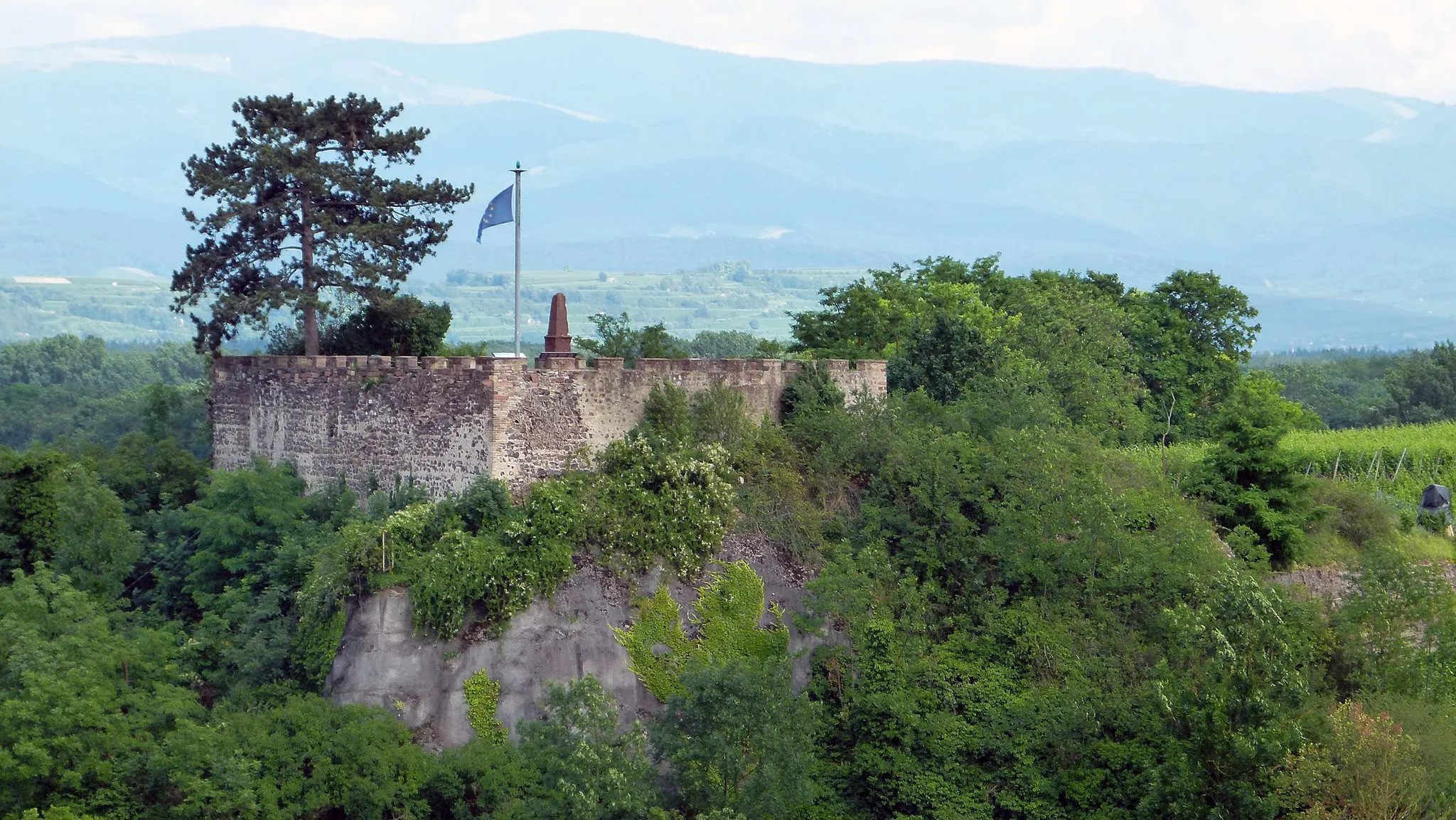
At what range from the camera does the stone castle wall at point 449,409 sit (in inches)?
1367

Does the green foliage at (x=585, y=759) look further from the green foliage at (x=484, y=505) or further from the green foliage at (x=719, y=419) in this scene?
the green foliage at (x=719, y=419)

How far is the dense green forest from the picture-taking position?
30.9 m

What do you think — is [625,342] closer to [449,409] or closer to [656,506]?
[449,409]

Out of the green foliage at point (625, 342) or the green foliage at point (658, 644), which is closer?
the green foliage at point (658, 644)

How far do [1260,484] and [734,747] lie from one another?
17735mm

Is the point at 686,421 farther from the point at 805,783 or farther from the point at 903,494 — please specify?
Answer: the point at 805,783

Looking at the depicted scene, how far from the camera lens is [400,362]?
1411 inches

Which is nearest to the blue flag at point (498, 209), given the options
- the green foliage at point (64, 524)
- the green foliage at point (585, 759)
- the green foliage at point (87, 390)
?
the green foliage at point (64, 524)

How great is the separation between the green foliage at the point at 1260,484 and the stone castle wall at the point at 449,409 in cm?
1132

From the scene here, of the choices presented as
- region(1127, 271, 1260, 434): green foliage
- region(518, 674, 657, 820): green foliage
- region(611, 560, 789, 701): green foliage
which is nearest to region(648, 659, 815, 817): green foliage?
region(518, 674, 657, 820): green foliage

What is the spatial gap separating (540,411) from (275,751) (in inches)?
342

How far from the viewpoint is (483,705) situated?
107 feet

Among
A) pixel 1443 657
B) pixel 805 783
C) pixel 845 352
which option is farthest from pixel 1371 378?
pixel 805 783

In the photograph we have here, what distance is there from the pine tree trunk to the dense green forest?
383cm
